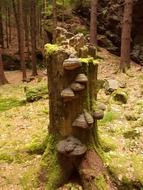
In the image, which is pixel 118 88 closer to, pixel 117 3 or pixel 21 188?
pixel 21 188

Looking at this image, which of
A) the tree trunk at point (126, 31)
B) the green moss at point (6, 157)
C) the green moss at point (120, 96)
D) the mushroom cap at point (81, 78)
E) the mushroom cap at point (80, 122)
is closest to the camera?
the mushroom cap at point (81, 78)

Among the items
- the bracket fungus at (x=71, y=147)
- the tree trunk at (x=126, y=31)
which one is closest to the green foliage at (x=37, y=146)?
the bracket fungus at (x=71, y=147)

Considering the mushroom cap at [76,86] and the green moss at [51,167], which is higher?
the mushroom cap at [76,86]

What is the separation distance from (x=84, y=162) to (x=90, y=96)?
4.14 ft

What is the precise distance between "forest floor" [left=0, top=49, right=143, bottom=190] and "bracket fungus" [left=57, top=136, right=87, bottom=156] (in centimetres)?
91

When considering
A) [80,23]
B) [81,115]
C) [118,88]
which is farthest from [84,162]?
[80,23]

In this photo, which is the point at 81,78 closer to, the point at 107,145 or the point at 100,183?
the point at 100,183

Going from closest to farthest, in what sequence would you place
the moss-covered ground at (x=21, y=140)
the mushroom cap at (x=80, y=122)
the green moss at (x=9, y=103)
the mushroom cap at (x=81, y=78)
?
the mushroom cap at (x=81, y=78) → the mushroom cap at (x=80, y=122) → the moss-covered ground at (x=21, y=140) → the green moss at (x=9, y=103)

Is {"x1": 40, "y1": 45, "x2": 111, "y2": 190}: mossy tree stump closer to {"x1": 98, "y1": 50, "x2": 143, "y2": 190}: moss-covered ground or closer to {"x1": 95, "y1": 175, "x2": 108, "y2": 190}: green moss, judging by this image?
{"x1": 95, "y1": 175, "x2": 108, "y2": 190}: green moss

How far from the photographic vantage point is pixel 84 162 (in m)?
5.95

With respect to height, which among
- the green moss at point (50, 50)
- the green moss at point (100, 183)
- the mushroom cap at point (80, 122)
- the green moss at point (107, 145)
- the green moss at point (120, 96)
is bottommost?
the green moss at point (100, 183)

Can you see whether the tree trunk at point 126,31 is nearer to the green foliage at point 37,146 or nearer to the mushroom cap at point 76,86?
the green foliage at point 37,146

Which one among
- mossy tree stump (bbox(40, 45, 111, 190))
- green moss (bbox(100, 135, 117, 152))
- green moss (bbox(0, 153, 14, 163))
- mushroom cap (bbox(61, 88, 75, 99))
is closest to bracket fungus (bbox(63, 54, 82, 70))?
mossy tree stump (bbox(40, 45, 111, 190))

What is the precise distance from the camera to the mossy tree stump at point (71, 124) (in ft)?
18.2
